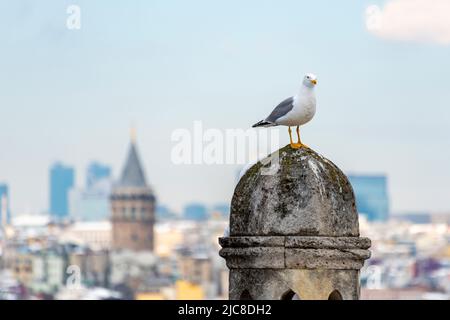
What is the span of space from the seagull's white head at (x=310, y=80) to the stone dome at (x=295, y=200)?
311 mm

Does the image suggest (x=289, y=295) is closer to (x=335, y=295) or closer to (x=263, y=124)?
(x=335, y=295)

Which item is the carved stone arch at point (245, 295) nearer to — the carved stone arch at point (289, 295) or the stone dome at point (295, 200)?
the carved stone arch at point (289, 295)

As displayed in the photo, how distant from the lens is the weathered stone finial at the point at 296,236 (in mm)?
7879

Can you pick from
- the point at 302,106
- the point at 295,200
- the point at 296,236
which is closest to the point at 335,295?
the point at 296,236

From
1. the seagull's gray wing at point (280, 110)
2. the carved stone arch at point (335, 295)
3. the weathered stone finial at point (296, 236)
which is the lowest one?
the carved stone arch at point (335, 295)

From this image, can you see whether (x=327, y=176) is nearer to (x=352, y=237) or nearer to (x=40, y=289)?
(x=352, y=237)

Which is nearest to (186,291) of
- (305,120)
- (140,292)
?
(140,292)

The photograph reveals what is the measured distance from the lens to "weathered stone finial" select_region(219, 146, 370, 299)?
788cm

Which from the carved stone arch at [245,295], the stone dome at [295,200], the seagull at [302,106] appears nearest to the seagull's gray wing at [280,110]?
the seagull at [302,106]

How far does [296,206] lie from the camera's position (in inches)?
313

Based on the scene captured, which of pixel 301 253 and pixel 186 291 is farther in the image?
pixel 186 291
